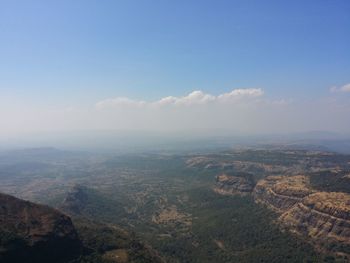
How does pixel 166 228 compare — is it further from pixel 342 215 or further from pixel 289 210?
pixel 342 215

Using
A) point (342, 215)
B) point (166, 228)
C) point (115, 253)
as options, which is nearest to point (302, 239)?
point (342, 215)

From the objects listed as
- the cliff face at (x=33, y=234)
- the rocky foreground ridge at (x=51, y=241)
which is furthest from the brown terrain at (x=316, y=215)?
the cliff face at (x=33, y=234)

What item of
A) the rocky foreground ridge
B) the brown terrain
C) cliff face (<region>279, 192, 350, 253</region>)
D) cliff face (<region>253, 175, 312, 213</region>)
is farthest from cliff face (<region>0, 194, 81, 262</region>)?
cliff face (<region>253, 175, 312, 213</region>)

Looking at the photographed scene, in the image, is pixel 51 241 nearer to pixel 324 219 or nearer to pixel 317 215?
pixel 324 219

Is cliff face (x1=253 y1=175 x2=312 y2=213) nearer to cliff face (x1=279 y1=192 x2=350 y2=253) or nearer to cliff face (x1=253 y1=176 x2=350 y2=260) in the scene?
cliff face (x1=253 y1=176 x2=350 y2=260)

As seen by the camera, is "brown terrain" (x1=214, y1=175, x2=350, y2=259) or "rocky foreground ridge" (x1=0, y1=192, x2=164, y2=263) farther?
"brown terrain" (x1=214, y1=175, x2=350, y2=259)

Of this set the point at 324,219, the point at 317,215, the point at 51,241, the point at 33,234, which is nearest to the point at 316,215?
the point at 317,215
